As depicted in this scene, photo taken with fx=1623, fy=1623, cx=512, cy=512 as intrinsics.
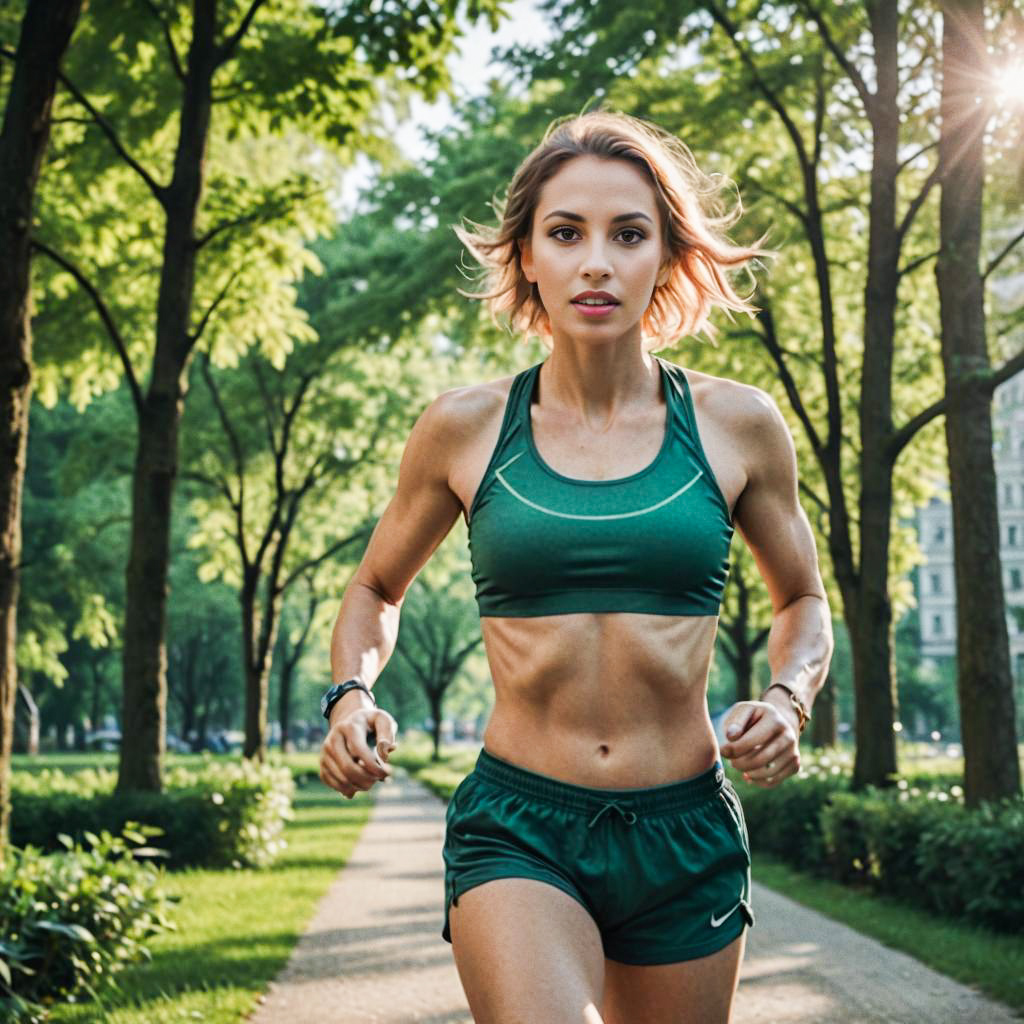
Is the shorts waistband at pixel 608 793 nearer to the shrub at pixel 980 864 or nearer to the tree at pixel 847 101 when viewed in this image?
the shrub at pixel 980 864

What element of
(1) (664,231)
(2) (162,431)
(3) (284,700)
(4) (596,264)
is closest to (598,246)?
(4) (596,264)

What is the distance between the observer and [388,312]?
19.8 metres

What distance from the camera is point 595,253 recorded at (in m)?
2.86

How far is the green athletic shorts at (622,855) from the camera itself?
2.72 meters

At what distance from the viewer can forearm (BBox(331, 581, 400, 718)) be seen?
3.03 m

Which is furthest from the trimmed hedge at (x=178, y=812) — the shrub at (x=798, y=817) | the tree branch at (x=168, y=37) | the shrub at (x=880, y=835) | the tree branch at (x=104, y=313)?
the tree branch at (x=168, y=37)

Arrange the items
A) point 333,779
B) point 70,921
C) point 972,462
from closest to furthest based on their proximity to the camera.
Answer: point 333,779 < point 70,921 < point 972,462

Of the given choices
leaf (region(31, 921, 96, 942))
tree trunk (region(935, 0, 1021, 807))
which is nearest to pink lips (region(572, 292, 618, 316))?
leaf (region(31, 921, 96, 942))

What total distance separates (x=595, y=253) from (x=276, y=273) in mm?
13787

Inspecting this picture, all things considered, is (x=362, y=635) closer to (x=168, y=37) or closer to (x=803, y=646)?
(x=803, y=646)

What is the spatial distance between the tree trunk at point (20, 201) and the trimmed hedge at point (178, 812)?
6.76 m

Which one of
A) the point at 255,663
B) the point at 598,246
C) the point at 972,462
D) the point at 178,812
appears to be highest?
the point at 972,462

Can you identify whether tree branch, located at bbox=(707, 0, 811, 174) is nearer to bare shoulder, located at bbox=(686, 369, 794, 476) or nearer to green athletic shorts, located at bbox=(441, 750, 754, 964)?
bare shoulder, located at bbox=(686, 369, 794, 476)

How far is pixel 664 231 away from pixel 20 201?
522cm
